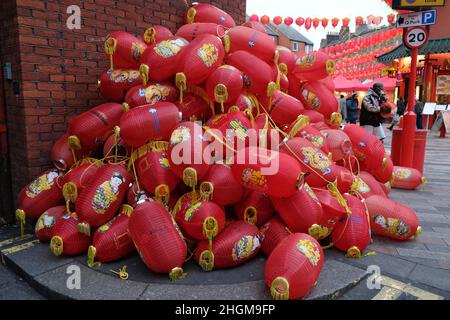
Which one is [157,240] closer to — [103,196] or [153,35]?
[103,196]

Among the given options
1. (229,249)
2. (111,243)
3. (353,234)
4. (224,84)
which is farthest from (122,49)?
(353,234)

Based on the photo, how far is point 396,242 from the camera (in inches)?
148

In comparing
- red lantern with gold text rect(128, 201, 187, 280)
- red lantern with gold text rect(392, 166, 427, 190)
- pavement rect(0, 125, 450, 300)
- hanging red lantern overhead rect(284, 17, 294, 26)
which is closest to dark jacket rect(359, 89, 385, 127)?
red lantern with gold text rect(392, 166, 427, 190)

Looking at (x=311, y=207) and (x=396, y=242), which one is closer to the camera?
(x=311, y=207)

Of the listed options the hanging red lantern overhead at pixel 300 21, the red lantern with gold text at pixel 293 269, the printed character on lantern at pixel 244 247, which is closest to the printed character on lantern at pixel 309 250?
the red lantern with gold text at pixel 293 269

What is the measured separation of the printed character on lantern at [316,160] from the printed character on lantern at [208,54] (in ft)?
4.49

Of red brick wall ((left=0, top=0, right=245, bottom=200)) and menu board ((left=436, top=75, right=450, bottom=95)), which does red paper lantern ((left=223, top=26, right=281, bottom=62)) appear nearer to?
red brick wall ((left=0, top=0, right=245, bottom=200))

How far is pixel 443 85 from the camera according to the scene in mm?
17312

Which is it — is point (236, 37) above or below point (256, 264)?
above

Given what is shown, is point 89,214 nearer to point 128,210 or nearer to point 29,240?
point 128,210

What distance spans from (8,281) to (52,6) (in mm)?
2864

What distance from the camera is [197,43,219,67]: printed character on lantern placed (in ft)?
12.3

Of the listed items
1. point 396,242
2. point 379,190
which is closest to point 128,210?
point 396,242
